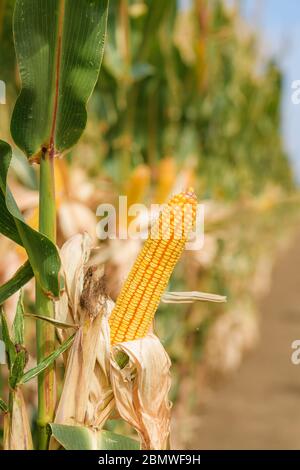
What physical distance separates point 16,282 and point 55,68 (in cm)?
19

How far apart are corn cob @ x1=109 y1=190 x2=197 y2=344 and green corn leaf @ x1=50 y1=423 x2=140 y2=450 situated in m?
0.08

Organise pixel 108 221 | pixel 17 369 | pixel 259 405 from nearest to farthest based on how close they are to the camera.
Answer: pixel 17 369 < pixel 108 221 < pixel 259 405

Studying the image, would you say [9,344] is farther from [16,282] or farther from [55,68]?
[55,68]

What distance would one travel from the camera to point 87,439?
1.92 ft

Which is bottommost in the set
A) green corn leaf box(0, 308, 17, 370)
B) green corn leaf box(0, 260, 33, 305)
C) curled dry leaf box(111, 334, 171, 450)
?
curled dry leaf box(111, 334, 171, 450)

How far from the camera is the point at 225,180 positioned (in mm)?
3193

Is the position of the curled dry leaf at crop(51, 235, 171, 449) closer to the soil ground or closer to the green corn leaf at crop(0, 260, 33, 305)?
the green corn leaf at crop(0, 260, 33, 305)

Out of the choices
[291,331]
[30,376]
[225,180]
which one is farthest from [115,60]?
[291,331]

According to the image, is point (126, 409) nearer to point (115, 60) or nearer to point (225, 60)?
point (115, 60)

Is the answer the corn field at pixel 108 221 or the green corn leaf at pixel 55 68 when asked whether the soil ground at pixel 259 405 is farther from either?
the green corn leaf at pixel 55 68

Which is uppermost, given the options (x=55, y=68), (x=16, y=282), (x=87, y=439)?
(x=55, y=68)

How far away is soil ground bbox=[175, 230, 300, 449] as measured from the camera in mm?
2357

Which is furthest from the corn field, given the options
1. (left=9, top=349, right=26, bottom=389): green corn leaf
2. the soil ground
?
the soil ground

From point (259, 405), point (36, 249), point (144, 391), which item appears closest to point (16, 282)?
point (36, 249)
